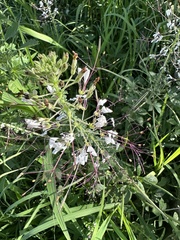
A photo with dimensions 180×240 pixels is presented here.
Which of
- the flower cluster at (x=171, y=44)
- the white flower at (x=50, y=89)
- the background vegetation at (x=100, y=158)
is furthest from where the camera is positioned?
the flower cluster at (x=171, y=44)

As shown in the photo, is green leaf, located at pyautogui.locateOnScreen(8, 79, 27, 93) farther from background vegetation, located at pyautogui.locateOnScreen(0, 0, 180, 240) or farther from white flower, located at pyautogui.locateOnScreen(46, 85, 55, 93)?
white flower, located at pyautogui.locateOnScreen(46, 85, 55, 93)

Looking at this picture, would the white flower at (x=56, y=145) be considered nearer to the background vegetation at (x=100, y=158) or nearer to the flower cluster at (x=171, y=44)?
the background vegetation at (x=100, y=158)

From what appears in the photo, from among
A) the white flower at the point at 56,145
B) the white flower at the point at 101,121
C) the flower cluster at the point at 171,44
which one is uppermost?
the flower cluster at the point at 171,44

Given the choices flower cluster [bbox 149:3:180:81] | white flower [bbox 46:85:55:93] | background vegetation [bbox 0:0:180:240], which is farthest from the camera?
flower cluster [bbox 149:3:180:81]

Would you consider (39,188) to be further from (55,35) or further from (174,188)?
(55,35)

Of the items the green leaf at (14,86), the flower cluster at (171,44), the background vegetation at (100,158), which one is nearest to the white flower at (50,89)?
the background vegetation at (100,158)

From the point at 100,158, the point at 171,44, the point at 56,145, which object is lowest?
the point at 100,158

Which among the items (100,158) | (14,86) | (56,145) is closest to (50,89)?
(56,145)

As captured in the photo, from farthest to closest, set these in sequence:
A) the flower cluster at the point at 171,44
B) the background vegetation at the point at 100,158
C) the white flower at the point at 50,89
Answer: the flower cluster at the point at 171,44 < the background vegetation at the point at 100,158 < the white flower at the point at 50,89

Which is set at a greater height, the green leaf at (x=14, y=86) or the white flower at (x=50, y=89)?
the white flower at (x=50, y=89)

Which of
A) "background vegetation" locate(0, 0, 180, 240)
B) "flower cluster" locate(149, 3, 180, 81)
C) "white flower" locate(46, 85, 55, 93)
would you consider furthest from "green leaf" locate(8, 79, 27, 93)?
"flower cluster" locate(149, 3, 180, 81)

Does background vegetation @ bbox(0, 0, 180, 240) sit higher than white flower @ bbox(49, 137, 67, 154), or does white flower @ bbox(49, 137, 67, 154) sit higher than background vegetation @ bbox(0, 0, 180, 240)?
white flower @ bbox(49, 137, 67, 154)

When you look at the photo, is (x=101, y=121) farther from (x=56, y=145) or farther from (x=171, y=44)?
(x=171, y=44)

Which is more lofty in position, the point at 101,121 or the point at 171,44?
the point at 171,44
